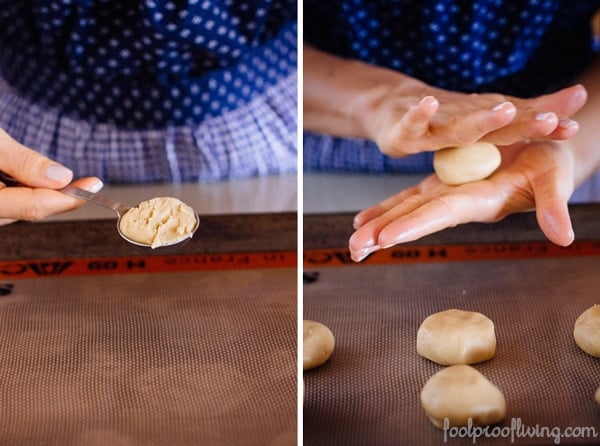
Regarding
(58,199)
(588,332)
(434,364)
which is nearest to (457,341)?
(434,364)

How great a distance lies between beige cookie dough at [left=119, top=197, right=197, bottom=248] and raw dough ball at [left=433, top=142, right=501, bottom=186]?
1.04 ft

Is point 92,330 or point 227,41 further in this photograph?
point 227,41

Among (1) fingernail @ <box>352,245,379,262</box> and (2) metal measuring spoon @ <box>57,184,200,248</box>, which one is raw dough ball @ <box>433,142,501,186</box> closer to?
(1) fingernail @ <box>352,245,379,262</box>

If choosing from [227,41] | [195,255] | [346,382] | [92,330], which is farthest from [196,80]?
[346,382]

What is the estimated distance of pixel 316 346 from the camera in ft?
2.72

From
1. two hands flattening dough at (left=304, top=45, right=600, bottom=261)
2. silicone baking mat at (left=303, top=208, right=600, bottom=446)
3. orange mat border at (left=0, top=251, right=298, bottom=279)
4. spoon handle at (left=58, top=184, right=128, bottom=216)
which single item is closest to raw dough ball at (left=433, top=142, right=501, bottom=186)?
two hands flattening dough at (left=304, top=45, right=600, bottom=261)

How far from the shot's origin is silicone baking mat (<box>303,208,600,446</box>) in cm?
75

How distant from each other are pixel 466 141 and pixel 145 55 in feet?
1.49

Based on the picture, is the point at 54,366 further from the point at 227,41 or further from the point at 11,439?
the point at 227,41

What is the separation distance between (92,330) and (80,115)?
1.17 feet

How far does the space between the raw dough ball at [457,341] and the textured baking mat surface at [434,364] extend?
0.01 metres

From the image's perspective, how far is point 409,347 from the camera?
859 millimetres
